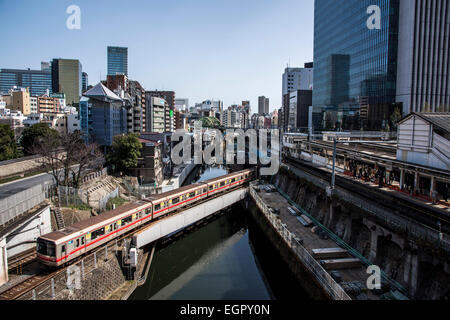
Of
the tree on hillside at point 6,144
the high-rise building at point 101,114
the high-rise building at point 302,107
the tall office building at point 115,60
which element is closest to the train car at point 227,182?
the high-rise building at point 101,114

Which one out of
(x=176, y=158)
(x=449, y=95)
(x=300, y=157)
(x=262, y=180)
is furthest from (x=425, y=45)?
(x=176, y=158)

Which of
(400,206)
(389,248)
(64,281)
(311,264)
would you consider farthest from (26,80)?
(389,248)

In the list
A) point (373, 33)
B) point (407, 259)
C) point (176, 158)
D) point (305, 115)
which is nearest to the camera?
point (407, 259)

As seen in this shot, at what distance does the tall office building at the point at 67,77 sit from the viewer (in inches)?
6491

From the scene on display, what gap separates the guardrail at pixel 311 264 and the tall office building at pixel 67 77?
539ft

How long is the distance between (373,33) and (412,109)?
55.7 feet

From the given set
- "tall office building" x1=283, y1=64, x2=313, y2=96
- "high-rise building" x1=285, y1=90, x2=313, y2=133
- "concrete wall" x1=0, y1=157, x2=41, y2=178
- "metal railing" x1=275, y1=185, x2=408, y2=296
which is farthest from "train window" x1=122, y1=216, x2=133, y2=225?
"tall office building" x1=283, y1=64, x2=313, y2=96

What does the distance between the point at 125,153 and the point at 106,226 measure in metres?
22.7

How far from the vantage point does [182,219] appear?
2889 centimetres

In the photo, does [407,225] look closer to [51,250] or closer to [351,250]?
[351,250]

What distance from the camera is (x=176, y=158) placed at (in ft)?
216

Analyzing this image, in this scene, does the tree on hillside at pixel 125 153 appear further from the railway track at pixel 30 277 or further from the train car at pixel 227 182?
the railway track at pixel 30 277
